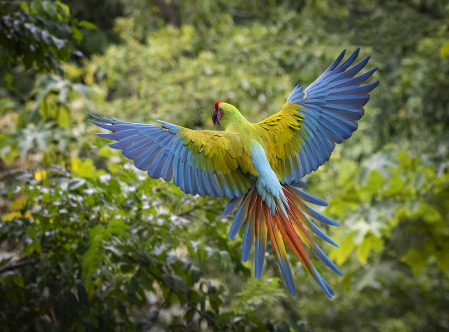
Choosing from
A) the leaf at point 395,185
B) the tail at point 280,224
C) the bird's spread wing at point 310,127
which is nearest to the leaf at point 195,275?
the tail at point 280,224

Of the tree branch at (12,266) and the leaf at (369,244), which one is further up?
the tree branch at (12,266)

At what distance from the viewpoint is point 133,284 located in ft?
2.98

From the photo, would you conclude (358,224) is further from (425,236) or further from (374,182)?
(425,236)

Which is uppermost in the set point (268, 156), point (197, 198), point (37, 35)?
point (37, 35)

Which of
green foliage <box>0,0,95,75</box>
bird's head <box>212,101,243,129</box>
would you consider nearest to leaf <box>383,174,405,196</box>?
bird's head <box>212,101,243,129</box>

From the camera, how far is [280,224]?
2.84 ft

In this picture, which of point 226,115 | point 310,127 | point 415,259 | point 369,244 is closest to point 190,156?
point 226,115

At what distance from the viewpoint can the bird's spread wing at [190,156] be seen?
796mm

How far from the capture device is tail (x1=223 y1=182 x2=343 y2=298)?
0.81 m

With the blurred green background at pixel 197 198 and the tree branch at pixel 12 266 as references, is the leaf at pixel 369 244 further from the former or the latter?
the tree branch at pixel 12 266

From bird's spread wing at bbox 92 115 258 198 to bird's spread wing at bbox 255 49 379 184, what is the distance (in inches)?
4.5

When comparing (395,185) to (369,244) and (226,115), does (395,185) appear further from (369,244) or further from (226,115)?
(226,115)

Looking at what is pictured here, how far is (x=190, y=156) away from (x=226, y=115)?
21cm

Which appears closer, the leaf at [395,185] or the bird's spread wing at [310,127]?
the bird's spread wing at [310,127]
